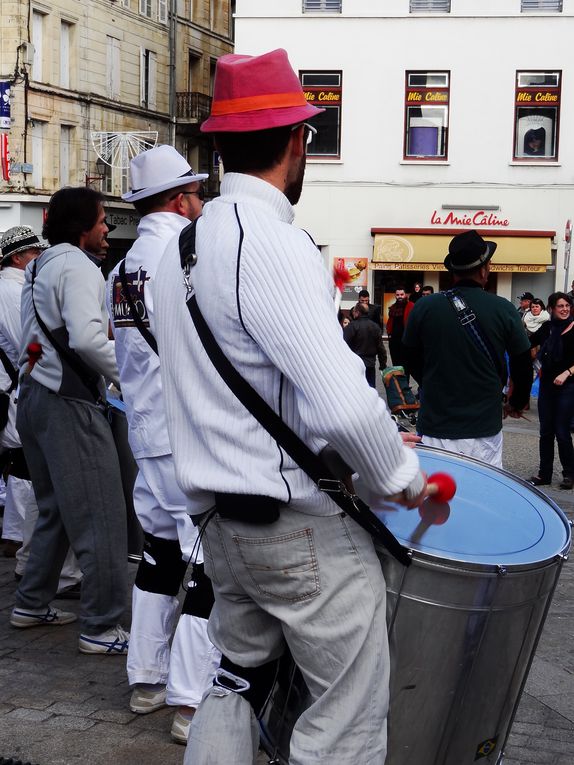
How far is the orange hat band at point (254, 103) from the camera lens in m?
2.53

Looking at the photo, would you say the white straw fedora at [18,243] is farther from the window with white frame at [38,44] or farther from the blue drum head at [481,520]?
the window with white frame at [38,44]

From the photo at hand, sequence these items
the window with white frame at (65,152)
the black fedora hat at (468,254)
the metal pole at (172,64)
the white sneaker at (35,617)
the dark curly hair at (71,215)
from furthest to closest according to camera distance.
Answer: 1. the metal pole at (172,64)
2. the window with white frame at (65,152)
3. the black fedora hat at (468,254)
4. the white sneaker at (35,617)
5. the dark curly hair at (71,215)

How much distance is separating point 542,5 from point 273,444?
3080cm

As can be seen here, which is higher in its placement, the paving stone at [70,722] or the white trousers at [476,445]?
the white trousers at [476,445]

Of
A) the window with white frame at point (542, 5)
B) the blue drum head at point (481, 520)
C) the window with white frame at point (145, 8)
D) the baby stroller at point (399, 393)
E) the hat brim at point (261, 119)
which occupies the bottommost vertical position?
the baby stroller at point (399, 393)

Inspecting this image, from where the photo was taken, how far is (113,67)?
41.6 meters

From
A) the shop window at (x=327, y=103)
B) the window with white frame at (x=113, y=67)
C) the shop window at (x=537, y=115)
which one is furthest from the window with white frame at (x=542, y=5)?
the window with white frame at (x=113, y=67)

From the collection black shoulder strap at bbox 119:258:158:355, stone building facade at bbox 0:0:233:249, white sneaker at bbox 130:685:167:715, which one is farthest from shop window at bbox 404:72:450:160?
white sneaker at bbox 130:685:167:715

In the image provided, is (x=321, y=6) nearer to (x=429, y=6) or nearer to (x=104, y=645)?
(x=429, y=6)

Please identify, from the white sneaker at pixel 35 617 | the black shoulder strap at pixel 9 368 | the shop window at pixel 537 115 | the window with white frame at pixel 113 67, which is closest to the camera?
the white sneaker at pixel 35 617

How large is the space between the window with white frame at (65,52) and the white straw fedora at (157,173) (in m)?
36.8

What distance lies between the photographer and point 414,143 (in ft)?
101

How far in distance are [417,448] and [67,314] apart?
2170 mm

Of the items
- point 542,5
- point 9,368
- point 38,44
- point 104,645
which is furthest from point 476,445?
point 38,44
